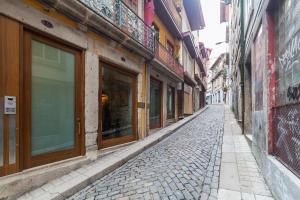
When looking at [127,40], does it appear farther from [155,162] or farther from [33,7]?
[155,162]

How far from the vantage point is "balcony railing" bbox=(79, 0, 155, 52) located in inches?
216

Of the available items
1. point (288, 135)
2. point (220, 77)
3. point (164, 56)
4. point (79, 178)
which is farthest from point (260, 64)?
point (220, 77)

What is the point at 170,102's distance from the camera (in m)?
13.2

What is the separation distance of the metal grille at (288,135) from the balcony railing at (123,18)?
4600 millimetres

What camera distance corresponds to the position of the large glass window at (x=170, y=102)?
12.7m

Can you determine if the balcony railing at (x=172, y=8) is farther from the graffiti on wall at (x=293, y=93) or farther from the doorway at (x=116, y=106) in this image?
the graffiti on wall at (x=293, y=93)

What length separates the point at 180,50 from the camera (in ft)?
47.6

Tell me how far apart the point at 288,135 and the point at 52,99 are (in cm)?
447

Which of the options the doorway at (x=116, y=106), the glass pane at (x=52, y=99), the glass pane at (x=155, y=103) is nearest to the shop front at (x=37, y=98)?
the glass pane at (x=52, y=99)

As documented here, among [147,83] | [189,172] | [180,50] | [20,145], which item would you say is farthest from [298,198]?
[180,50]

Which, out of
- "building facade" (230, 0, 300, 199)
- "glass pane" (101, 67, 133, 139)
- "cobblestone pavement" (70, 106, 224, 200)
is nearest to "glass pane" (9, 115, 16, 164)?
"cobblestone pavement" (70, 106, 224, 200)

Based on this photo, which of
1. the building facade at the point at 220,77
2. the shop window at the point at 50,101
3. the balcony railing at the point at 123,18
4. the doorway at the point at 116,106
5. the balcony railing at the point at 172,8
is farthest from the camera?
the building facade at the point at 220,77

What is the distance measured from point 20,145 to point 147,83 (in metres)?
5.58

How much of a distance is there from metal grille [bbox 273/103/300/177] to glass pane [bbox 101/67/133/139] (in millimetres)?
4407
